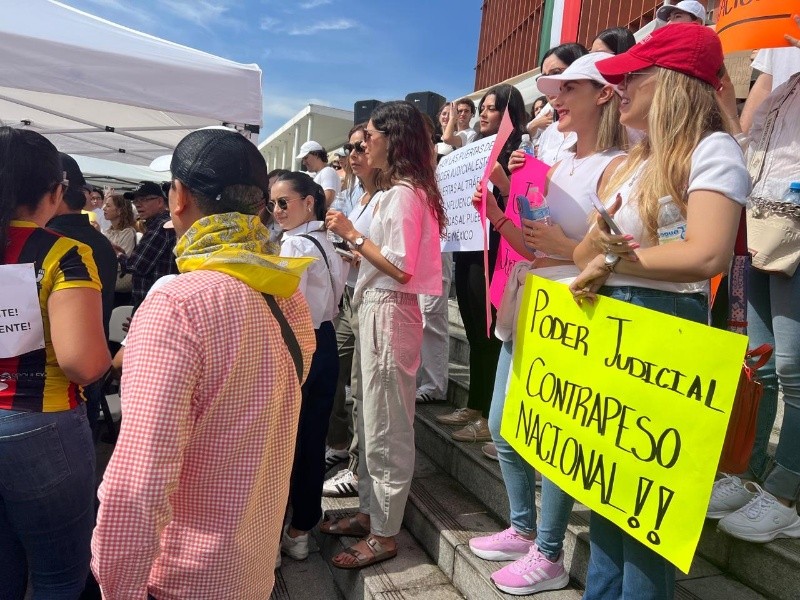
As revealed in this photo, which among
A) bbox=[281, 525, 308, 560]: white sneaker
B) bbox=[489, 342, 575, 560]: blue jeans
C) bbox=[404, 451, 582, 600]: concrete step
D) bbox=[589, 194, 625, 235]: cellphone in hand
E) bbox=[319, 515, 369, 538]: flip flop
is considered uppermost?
bbox=[589, 194, 625, 235]: cellphone in hand

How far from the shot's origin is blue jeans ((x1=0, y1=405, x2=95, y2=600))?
174 cm

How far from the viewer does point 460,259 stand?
376 cm

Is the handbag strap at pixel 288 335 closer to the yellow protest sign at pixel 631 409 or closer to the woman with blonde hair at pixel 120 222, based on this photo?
the yellow protest sign at pixel 631 409

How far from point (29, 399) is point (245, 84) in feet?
9.52

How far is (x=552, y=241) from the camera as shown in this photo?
195cm

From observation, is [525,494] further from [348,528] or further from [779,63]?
[779,63]

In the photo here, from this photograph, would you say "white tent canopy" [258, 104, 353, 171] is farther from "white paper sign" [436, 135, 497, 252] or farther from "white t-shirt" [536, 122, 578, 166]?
"white t-shirt" [536, 122, 578, 166]

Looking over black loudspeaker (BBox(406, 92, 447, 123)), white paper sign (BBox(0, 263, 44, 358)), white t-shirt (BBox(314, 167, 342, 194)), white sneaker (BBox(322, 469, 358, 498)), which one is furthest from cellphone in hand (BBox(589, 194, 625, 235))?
black loudspeaker (BBox(406, 92, 447, 123))

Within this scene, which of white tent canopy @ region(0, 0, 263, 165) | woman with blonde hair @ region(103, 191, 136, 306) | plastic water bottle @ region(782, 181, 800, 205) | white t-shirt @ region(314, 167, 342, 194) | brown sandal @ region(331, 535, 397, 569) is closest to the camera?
plastic water bottle @ region(782, 181, 800, 205)

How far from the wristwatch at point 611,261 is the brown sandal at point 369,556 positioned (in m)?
1.87

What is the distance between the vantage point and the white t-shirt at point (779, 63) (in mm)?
2422

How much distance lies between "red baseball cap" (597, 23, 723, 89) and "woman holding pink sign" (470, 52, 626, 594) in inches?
15.6

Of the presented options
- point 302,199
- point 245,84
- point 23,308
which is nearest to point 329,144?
point 245,84

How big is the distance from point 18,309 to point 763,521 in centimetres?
255
